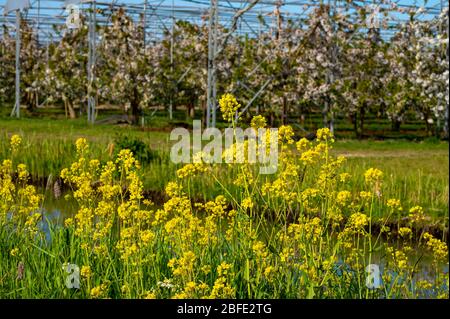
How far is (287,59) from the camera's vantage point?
57.1 ft

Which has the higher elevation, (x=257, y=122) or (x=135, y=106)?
(x=257, y=122)

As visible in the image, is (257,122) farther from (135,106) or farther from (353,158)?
(135,106)

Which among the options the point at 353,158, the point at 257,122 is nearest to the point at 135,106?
the point at 353,158

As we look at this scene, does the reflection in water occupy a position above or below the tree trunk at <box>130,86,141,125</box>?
below

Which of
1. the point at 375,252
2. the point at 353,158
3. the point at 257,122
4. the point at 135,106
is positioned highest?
the point at 257,122

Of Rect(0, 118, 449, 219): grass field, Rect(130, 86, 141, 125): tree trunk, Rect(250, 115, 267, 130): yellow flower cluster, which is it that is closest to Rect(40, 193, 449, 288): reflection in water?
Rect(0, 118, 449, 219): grass field

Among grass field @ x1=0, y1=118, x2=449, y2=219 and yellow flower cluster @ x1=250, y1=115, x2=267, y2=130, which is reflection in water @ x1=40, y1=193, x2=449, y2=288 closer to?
grass field @ x1=0, y1=118, x2=449, y2=219

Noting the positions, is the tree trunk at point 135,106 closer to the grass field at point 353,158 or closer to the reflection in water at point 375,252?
the grass field at point 353,158

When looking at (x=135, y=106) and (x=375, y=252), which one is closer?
(x=375, y=252)

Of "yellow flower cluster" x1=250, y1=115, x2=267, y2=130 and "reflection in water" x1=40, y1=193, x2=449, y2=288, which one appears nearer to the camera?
"yellow flower cluster" x1=250, y1=115, x2=267, y2=130

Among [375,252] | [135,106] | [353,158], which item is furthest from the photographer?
[135,106]

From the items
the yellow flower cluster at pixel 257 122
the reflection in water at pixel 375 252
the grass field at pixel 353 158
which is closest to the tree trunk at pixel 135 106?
the grass field at pixel 353 158
